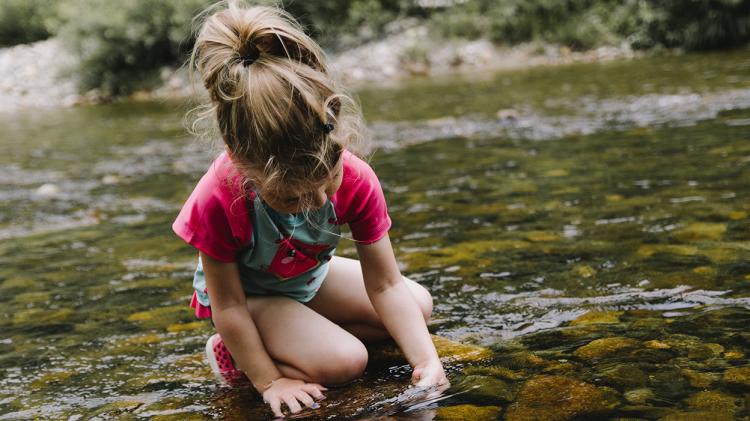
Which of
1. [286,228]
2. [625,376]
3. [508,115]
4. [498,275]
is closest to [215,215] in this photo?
[286,228]

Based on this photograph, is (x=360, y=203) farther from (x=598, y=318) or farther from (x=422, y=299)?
(x=598, y=318)

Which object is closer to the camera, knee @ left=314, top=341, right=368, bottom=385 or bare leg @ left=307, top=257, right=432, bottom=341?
knee @ left=314, top=341, right=368, bottom=385

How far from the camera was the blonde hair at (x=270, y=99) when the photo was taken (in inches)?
74.6

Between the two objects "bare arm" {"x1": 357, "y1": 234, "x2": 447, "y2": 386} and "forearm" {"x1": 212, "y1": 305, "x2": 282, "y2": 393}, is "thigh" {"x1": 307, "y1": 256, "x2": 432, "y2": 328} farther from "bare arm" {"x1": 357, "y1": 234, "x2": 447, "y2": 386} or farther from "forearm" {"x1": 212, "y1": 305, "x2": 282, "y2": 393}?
"forearm" {"x1": 212, "y1": 305, "x2": 282, "y2": 393}

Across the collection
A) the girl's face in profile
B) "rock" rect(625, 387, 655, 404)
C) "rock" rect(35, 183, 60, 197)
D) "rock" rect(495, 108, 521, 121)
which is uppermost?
the girl's face in profile

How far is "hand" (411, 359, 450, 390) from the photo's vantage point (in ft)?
7.06

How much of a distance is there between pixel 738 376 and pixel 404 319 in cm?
94

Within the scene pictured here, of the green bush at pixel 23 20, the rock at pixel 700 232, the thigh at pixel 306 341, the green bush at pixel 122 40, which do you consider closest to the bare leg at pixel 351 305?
the thigh at pixel 306 341

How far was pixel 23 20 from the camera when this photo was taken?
93.5 feet

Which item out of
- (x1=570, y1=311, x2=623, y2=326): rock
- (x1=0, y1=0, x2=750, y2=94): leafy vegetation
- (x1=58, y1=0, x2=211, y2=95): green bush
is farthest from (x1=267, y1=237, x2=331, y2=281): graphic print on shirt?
(x1=58, y1=0, x2=211, y2=95): green bush

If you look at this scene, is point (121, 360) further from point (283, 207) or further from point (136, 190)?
point (136, 190)

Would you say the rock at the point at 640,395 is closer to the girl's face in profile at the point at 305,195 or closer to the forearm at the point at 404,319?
the forearm at the point at 404,319

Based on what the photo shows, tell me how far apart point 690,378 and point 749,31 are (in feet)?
47.6

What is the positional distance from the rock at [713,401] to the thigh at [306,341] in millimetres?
956
